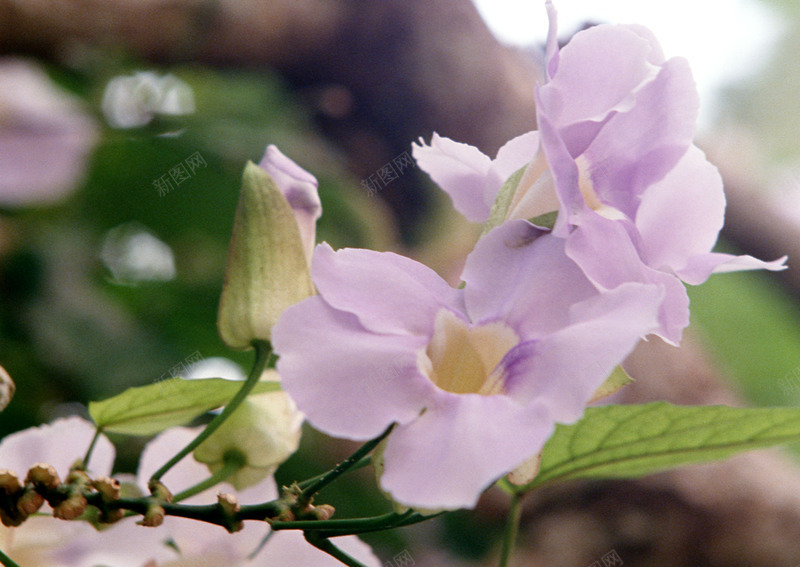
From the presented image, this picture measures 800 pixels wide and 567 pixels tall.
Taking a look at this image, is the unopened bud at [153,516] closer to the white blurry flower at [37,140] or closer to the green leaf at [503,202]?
the green leaf at [503,202]

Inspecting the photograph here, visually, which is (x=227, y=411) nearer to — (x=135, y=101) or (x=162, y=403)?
(x=162, y=403)

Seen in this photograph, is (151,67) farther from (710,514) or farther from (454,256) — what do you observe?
(710,514)

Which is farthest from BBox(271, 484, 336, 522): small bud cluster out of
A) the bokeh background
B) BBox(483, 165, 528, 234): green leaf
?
the bokeh background

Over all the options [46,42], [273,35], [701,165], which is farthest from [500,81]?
[701,165]

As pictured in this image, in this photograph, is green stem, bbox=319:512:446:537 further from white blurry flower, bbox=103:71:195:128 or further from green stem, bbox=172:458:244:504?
white blurry flower, bbox=103:71:195:128

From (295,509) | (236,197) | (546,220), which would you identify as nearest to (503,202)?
(546,220)

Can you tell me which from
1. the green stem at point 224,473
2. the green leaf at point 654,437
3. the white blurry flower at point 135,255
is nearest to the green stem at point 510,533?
the green leaf at point 654,437
